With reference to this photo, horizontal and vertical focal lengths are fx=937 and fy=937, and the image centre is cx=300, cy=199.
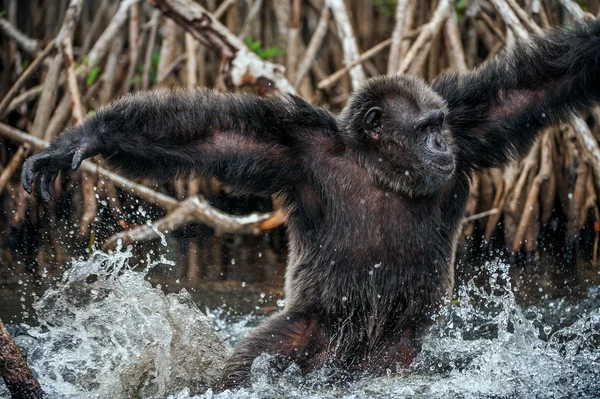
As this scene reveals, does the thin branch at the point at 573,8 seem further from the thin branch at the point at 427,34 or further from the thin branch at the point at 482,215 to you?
the thin branch at the point at 482,215

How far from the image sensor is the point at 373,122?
711 cm

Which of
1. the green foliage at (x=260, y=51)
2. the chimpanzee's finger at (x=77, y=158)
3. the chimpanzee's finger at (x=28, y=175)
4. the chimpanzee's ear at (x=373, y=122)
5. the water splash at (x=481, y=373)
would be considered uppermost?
the green foliage at (x=260, y=51)

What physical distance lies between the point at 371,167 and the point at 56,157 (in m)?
2.35

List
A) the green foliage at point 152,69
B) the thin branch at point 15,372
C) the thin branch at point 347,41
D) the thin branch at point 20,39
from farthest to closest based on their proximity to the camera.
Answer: the thin branch at point 20,39, the green foliage at point 152,69, the thin branch at point 347,41, the thin branch at point 15,372

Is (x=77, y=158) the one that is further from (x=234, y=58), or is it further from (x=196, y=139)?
(x=234, y=58)

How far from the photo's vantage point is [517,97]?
729cm

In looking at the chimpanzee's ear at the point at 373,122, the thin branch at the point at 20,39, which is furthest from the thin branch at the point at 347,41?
the thin branch at the point at 20,39

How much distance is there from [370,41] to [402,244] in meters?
8.43

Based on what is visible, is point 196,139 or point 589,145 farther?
point 589,145

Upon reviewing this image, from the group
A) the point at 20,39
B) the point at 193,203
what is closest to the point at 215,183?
the point at 193,203

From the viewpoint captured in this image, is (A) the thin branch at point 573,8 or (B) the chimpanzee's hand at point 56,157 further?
(A) the thin branch at point 573,8

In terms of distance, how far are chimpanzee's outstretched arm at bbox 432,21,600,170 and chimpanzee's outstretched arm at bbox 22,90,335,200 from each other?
1.11m

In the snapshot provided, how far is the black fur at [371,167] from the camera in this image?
6.86 m

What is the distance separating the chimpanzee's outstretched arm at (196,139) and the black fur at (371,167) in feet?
0.03
